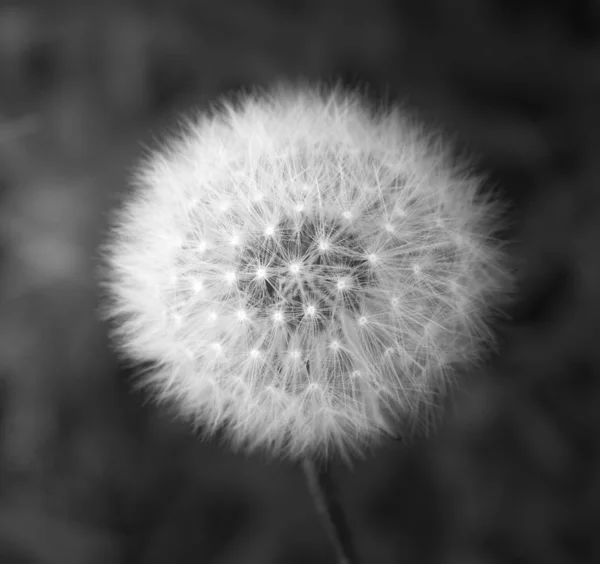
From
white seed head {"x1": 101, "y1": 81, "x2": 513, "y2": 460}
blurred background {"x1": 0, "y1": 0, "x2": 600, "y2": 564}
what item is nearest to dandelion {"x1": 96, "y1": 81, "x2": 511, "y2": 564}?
white seed head {"x1": 101, "y1": 81, "x2": 513, "y2": 460}

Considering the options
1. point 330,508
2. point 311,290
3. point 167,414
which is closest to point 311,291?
point 311,290

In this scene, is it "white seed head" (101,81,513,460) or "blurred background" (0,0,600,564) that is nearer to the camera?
"white seed head" (101,81,513,460)

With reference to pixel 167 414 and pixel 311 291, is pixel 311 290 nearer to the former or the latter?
pixel 311 291

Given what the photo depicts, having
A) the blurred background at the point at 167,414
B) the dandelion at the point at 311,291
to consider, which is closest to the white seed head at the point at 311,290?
the dandelion at the point at 311,291

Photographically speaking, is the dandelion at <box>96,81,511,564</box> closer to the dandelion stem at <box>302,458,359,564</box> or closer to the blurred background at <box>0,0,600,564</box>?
the dandelion stem at <box>302,458,359,564</box>

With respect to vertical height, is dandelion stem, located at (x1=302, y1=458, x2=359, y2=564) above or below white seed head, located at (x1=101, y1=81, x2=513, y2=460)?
below

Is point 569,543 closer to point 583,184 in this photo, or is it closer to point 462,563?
point 462,563

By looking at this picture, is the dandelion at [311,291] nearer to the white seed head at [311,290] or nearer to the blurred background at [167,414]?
the white seed head at [311,290]
